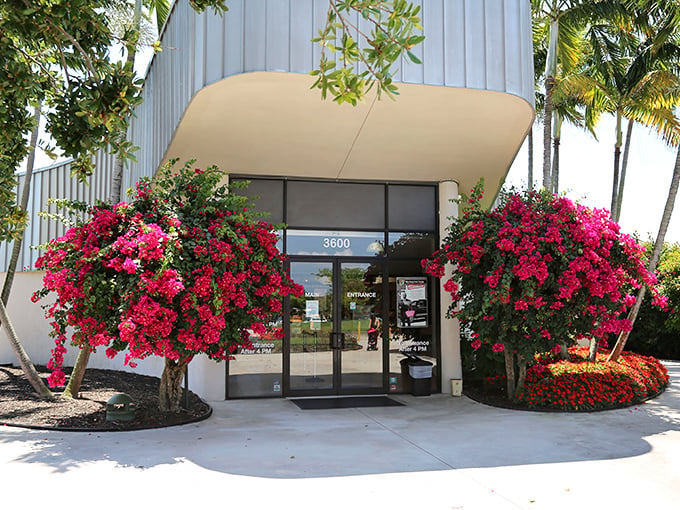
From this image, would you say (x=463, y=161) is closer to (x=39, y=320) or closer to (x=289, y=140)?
(x=289, y=140)

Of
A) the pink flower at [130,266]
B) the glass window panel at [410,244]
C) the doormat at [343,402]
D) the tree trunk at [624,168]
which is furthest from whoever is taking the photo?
the tree trunk at [624,168]

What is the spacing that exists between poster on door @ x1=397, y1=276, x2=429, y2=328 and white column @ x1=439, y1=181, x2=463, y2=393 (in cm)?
34

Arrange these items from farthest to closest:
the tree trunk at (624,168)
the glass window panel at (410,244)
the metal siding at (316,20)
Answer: the tree trunk at (624,168)
the glass window panel at (410,244)
the metal siding at (316,20)

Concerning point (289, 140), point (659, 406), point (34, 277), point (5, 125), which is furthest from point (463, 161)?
point (34, 277)

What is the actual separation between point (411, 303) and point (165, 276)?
534cm

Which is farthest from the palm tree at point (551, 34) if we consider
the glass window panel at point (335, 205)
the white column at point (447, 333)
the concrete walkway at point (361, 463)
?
the concrete walkway at point (361, 463)

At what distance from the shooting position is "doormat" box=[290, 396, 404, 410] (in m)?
10.2

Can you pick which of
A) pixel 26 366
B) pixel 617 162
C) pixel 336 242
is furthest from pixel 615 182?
pixel 26 366

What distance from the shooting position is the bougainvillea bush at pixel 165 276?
24.2 ft

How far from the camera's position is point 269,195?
11.0 m

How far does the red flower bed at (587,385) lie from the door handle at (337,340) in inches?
122

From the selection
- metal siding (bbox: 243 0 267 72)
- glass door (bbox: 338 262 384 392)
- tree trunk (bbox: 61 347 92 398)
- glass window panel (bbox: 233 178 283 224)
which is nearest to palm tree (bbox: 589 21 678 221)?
glass door (bbox: 338 262 384 392)

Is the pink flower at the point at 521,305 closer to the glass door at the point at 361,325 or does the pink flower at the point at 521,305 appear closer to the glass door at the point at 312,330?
the glass door at the point at 361,325

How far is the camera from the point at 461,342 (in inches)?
471
